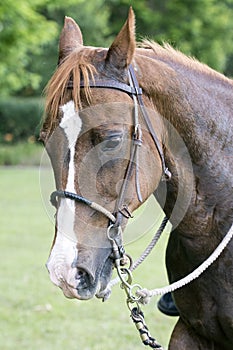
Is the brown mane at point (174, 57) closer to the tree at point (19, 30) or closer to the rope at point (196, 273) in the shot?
the rope at point (196, 273)

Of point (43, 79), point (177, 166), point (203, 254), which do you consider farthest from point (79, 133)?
point (43, 79)

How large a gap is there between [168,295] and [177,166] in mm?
1577

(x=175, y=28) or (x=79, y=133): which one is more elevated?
(x=79, y=133)

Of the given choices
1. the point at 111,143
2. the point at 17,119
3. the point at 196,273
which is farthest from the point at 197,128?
the point at 17,119

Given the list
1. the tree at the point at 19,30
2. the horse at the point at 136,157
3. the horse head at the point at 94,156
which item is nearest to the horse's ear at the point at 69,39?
the horse at the point at 136,157

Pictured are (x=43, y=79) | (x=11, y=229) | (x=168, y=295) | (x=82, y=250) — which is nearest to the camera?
(x=82, y=250)

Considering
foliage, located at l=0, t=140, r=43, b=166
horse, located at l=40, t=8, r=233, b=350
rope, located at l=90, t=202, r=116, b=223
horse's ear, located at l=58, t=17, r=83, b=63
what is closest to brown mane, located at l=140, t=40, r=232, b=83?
horse, located at l=40, t=8, r=233, b=350

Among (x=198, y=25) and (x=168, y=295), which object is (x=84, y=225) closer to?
(x=168, y=295)

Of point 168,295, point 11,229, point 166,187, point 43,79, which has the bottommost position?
Answer: point 43,79

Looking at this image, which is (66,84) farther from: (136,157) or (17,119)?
(17,119)

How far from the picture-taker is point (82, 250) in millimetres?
2568

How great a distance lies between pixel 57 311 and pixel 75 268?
4.48 metres

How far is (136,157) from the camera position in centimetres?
270

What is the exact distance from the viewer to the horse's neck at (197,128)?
292 cm
